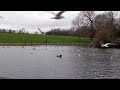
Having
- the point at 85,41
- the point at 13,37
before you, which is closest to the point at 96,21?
the point at 85,41

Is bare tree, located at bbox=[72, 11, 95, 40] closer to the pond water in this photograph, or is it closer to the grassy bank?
the grassy bank

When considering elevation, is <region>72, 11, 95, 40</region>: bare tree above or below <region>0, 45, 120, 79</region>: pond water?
above

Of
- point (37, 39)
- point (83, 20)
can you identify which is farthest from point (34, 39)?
point (83, 20)

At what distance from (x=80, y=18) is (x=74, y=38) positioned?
36.1 feet

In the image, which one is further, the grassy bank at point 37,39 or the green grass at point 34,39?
the green grass at point 34,39

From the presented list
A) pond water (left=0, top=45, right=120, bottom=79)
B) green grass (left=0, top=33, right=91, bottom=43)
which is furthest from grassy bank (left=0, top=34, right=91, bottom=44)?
pond water (left=0, top=45, right=120, bottom=79)

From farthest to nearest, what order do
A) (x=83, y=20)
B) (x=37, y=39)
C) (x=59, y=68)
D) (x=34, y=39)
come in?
(x=34, y=39) < (x=37, y=39) < (x=83, y=20) < (x=59, y=68)

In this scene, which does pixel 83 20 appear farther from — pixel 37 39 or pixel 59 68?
pixel 59 68

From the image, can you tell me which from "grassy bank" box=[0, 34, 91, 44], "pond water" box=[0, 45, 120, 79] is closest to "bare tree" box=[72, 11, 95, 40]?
"grassy bank" box=[0, 34, 91, 44]

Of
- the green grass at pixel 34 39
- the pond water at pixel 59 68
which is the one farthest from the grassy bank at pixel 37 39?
the pond water at pixel 59 68

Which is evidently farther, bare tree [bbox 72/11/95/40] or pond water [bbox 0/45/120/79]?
bare tree [bbox 72/11/95/40]

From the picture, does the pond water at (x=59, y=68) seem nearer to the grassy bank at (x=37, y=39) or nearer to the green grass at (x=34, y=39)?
the grassy bank at (x=37, y=39)
